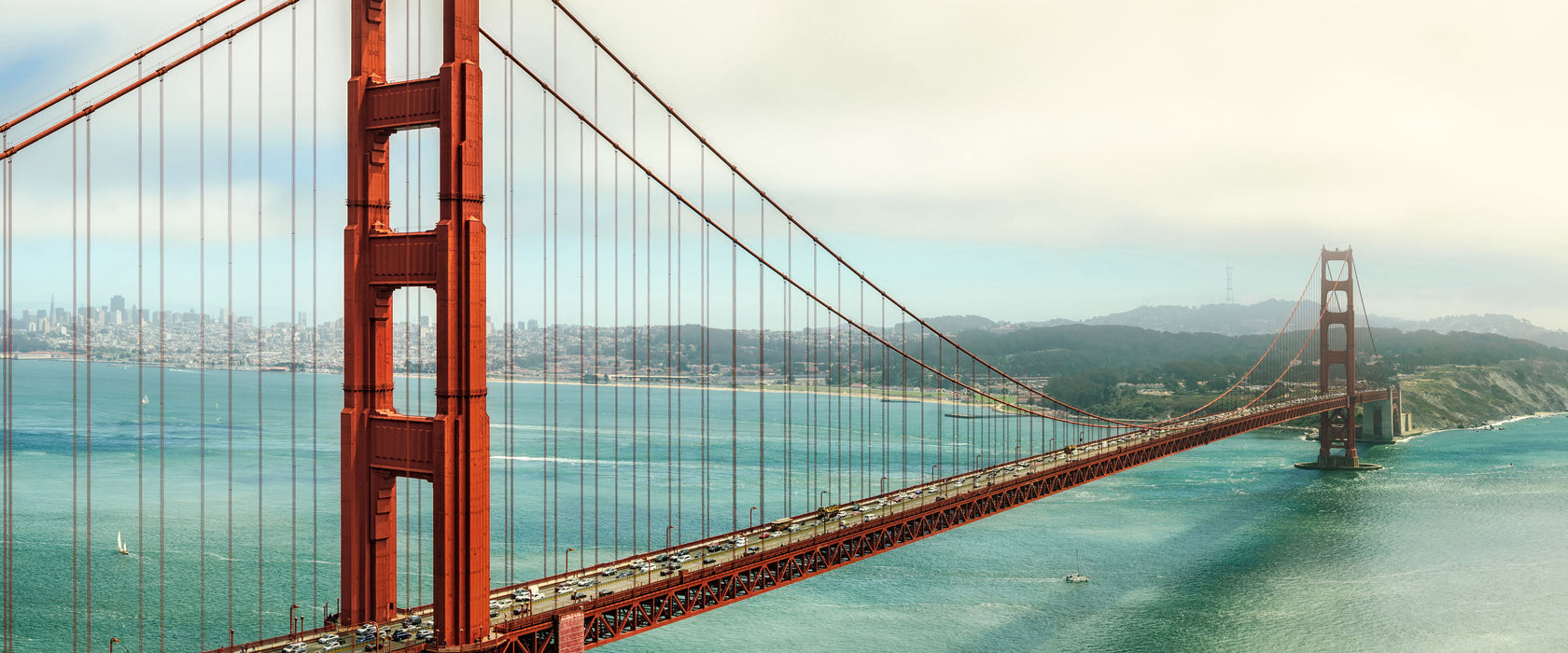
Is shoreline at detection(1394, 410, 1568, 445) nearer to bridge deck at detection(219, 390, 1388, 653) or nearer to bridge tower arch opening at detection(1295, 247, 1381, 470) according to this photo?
bridge tower arch opening at detection(1295, 247, 1381, 470)

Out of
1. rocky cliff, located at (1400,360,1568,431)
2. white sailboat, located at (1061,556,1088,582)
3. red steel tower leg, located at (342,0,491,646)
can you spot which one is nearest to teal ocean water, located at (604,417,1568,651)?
white sailboat, located at (1061,556,1088,582)

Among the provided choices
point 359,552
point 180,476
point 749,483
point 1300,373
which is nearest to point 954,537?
point 749,483

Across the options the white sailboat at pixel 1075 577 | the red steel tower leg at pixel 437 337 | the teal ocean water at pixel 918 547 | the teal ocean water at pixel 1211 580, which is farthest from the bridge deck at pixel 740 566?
the white sailboat at pixel 1075 577

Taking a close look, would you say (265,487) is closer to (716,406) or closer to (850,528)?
(850,528)

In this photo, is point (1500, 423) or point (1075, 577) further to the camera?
point (1500, 423)

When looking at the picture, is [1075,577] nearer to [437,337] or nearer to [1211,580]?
[1211,580]

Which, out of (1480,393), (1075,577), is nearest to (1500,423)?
(1480,393)
